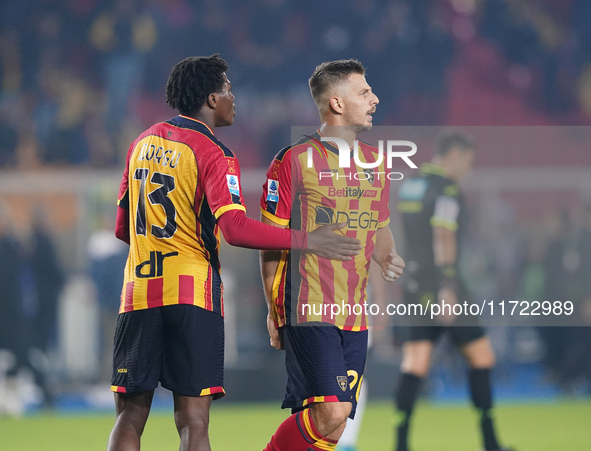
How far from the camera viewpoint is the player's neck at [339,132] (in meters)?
3.64

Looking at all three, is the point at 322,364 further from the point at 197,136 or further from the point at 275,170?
the point at 197,136

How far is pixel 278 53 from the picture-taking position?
1135 centimetres

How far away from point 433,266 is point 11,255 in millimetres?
4733

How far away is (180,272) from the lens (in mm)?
3168

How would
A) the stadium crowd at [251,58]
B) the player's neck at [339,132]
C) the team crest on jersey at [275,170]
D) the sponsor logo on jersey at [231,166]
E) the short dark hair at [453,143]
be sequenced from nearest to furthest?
the sponsor logo on jersey at [231,166]
the team crest on jersey at [275,170]
the player's neck at [339,132]
the short dark hair at [453,143]
the stadium crowd at [251,58]

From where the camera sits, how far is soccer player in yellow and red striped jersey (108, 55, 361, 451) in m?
3.13

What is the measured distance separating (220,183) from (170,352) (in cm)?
72

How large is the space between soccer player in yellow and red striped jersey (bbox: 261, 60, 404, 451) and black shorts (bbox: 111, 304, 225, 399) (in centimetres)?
40

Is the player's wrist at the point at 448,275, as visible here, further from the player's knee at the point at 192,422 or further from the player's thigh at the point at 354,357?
the player's knee at the point at 192,422

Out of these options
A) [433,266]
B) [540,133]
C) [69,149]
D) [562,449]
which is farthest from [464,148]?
[69,149]

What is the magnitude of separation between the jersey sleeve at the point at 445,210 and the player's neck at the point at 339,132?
70.1 inches

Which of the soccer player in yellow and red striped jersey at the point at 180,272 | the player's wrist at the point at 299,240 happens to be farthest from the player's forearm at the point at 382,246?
the player's wrist at the point at 299,240

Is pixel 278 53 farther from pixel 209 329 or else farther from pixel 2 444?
pixel 209 329

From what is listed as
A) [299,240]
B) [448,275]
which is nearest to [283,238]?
[299,240]
